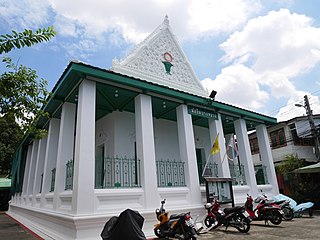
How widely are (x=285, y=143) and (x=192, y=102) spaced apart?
10.9 metres

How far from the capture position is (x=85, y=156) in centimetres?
506

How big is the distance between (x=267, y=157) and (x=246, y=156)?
1.60m

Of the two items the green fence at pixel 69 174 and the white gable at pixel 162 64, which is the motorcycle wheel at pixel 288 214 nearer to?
the white gable at pixel 162 64

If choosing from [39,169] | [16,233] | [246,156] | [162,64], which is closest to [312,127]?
[246,156]

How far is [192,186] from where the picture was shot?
6.54 meters

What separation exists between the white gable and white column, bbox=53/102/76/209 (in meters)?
2.25

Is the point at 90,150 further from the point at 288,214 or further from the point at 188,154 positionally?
the point at 288,214

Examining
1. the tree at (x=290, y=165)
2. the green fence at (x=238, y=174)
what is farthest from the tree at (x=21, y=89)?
the tree at (x=290, y=165)

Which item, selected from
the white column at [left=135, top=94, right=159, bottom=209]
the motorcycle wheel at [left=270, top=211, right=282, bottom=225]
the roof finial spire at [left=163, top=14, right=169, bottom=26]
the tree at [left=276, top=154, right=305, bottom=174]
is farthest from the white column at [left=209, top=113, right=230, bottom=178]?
the tree at [left=276, top=154, right=305, bottom=174]

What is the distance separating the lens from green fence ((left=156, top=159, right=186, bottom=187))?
6.64 m

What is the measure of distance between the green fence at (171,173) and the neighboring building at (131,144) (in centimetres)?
3

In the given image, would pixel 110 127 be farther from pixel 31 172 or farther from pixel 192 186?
pixel 31 172

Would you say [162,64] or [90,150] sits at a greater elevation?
[162,64]

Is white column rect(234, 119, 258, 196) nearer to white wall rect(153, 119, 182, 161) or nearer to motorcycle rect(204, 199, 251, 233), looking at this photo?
white wall rect(153, 119, 182, 161)
